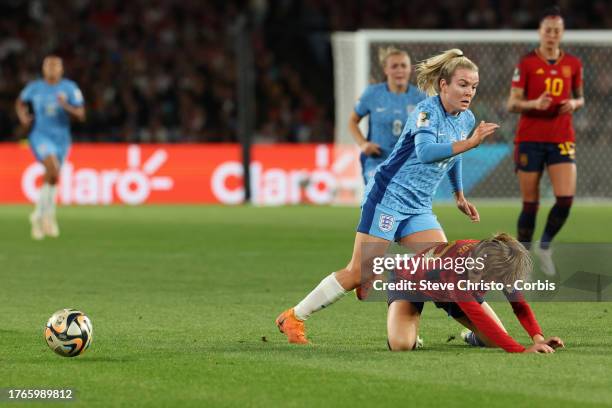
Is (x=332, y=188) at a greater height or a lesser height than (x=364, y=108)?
lesser

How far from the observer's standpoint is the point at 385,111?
1209 centimetres

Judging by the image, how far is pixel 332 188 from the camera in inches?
907

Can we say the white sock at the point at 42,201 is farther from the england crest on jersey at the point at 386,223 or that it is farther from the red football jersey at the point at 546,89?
the england crest on jersey at the point at 386,223

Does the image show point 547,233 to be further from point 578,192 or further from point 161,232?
point 578,192

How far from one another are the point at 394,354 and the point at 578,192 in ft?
51.6

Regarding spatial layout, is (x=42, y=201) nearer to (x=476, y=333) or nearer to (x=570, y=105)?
(x=570, y=105)

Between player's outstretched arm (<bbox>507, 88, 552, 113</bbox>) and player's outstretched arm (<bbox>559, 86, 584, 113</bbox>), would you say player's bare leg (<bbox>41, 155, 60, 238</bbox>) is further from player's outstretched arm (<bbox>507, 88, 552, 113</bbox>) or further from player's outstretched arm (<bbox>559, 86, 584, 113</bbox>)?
player's outstretched arm (<bbox>559, 86, 584, 113</bbox>)

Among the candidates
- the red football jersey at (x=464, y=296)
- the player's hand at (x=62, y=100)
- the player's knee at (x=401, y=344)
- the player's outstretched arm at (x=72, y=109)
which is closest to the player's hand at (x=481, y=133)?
the red football jersey at (x=464, y=296)

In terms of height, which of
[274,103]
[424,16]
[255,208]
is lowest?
[255,208]

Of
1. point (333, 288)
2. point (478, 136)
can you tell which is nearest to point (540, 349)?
point (478, 136)

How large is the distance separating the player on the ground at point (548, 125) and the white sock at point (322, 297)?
464 cm

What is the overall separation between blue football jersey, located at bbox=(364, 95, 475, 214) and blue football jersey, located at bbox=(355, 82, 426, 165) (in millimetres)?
4377

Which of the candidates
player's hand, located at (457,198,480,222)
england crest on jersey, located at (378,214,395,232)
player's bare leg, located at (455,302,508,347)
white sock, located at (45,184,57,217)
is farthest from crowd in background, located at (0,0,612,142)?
player's bare leg, located at (455,302,508,347)

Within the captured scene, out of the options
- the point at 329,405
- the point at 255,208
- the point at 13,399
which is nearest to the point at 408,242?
the point at 329,405
